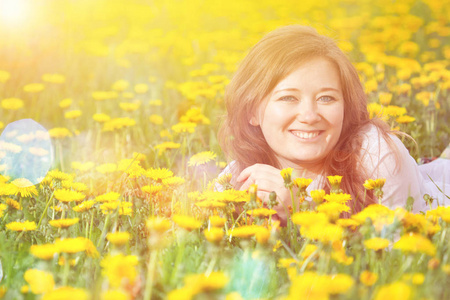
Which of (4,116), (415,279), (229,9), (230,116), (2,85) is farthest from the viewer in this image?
(229,9)

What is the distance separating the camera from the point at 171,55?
536 centimetres

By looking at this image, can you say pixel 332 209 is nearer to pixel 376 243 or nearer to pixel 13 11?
pixel 376 243

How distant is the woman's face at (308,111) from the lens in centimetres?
229

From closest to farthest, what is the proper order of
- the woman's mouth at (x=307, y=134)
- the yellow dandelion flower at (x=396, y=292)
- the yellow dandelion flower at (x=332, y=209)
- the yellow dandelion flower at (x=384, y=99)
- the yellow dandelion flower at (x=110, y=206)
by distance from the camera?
1. the yellow dandelion flower at (x=396, y=292)
2. the yellow dandelion flower at (x=332, y=209)
3. the yellow dandelion flower at (x=110, y=206)
4. the woman's mouth at (x=307, y=134)
5. the yellow dandelion flower at (x=384, y=99)

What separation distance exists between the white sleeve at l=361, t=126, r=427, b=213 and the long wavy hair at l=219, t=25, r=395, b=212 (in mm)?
31

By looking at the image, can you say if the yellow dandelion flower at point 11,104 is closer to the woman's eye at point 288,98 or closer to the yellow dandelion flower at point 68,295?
the woman's eye at point 288,98

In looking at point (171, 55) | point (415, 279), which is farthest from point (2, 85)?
point (415, 279)

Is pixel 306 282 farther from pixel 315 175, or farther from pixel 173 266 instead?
pixel 315 175

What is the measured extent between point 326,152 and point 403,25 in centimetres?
370

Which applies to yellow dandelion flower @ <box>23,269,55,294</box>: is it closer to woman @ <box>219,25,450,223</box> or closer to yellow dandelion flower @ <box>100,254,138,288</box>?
yellow dandelion flower @ <box>100,254,138,288</box>

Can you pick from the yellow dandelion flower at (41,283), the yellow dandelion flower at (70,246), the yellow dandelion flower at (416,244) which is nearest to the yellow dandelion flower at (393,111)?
the yellow dandelion flower at (416,244)

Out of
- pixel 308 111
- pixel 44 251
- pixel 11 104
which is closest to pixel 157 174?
pixel 308 111

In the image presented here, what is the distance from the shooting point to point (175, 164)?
313cm

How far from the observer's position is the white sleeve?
7.48ft
